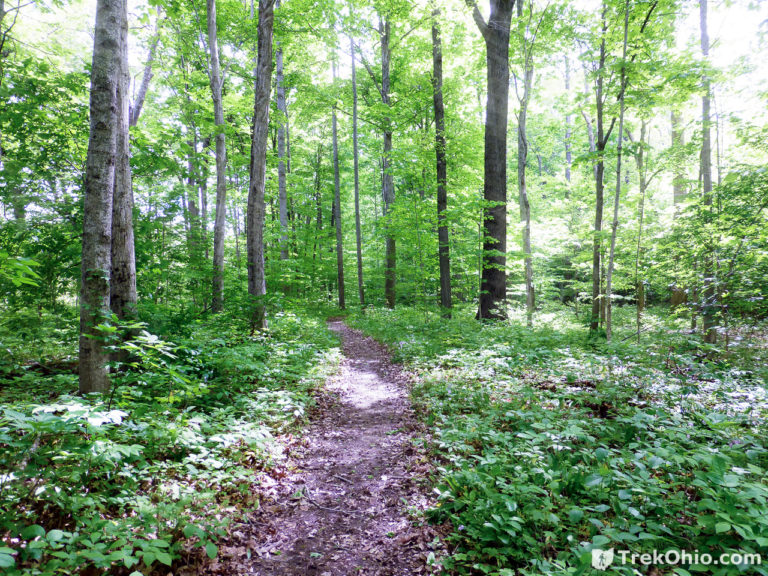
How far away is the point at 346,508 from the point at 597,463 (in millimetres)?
2402

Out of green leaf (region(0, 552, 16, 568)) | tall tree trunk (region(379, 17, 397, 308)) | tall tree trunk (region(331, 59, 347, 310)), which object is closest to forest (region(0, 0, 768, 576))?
green leaf (region(0, 552, 16, 568))

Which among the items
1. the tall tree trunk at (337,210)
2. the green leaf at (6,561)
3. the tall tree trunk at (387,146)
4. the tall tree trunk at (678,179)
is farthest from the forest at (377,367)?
the tall tree trunk at (337,210)

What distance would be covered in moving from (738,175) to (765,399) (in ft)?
16.3

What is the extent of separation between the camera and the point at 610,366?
17.8ft

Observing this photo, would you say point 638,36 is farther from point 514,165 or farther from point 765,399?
point 514,165

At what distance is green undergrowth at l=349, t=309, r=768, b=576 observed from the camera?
219 cm

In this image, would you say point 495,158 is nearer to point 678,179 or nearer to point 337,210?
point 678,179

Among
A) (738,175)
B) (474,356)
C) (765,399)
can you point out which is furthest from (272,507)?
(738,175)

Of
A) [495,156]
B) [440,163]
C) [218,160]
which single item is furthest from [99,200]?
[440,163]

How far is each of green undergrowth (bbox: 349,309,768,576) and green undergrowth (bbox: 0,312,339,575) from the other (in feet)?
6.47

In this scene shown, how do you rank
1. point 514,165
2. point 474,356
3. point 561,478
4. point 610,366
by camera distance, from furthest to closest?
point 514,165 → point 474,356 → point 610,366 → point 561,478

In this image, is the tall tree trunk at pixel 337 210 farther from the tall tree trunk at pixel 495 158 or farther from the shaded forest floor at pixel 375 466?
the shaded forest floor at pixel 375 466

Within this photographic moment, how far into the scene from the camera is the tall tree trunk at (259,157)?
8477 mm

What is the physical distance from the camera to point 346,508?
3.46m
